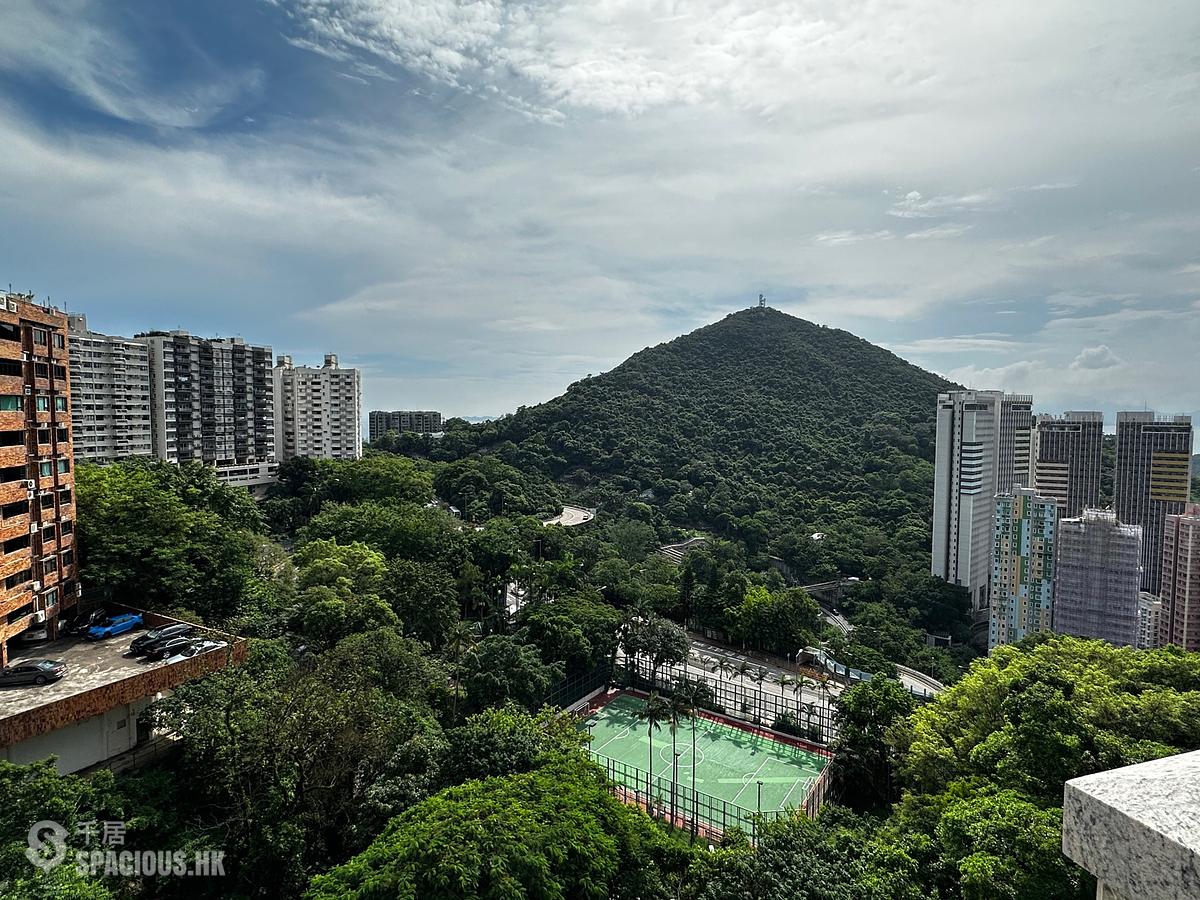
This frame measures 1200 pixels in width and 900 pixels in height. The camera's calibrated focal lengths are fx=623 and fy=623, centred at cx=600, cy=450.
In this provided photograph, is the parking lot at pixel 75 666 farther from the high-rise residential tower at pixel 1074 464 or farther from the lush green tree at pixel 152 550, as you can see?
the high-rise residential tower at pixel 1074 464

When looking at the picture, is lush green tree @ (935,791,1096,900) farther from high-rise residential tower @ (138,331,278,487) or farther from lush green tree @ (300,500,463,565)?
high-rise residential tower @ (138,331,278,487)

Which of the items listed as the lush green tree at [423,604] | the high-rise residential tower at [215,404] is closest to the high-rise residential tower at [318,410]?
the high-rise residential tower at [215,404]

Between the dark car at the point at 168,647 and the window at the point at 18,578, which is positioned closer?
the window at the point at 18,578

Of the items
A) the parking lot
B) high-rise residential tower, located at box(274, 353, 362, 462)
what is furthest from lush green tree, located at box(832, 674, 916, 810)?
high-rise residential tower, located at box(274, 353, 362, 462)

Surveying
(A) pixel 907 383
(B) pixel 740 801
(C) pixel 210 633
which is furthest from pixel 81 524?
(A) pixel 907 383

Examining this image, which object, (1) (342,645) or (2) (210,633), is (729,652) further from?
(2) (210,633)

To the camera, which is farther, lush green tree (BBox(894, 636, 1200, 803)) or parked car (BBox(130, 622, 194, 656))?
parked car (BBox(130, 622, 194, 656))
